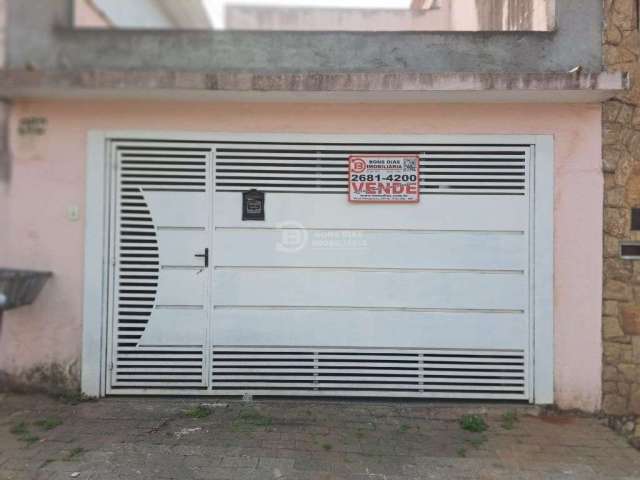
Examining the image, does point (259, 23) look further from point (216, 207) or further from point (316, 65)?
point (216, 207)

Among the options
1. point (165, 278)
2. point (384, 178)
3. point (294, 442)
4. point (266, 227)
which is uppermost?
point (384, 178)

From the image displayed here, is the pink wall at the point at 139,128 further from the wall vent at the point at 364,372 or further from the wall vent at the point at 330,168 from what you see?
the wall vent at the point at 364,372

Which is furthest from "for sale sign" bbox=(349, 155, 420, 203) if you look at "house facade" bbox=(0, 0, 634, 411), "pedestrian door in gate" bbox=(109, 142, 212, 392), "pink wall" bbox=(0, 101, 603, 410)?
"pedestrian door in gate" bbox=(109, 142, 212, 392)

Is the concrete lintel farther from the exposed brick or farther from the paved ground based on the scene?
Answer: the paved ground

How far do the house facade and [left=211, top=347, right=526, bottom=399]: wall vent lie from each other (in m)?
0.01

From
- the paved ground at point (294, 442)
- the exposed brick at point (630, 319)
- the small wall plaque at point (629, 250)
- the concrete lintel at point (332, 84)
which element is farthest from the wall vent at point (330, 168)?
the paved ground at point (294, 442)

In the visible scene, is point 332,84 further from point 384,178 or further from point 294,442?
point 294,442

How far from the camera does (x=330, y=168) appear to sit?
15.6ft

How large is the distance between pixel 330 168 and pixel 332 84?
77 cm

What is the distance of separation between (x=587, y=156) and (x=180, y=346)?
157 inches

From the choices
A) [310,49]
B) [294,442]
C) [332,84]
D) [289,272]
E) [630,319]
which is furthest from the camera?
[289,272]

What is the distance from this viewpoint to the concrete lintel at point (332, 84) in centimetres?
424

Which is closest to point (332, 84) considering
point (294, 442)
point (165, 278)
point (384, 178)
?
point (384, 178)

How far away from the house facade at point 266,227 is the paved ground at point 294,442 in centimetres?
23
